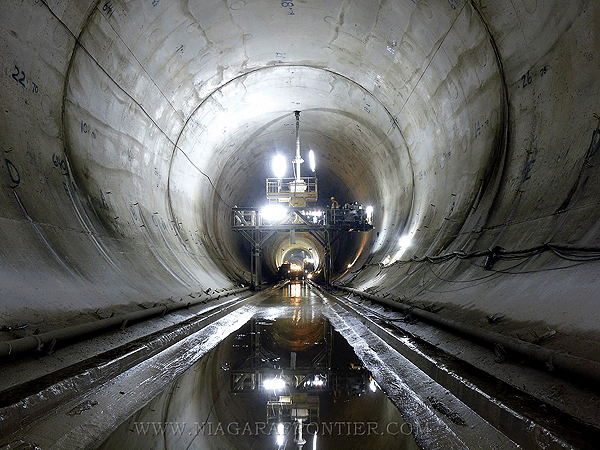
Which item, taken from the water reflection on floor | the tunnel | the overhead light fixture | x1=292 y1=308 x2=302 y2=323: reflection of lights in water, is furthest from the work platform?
the overhead light fixture

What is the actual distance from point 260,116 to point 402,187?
5.65 m

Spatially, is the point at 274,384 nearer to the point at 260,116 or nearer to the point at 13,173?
the point at 13,173

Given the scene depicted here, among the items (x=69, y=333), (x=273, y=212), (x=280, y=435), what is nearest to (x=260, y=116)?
(x=273, y=212)

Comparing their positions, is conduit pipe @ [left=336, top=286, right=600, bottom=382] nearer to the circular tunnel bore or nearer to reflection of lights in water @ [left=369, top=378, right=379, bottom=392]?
reflection of lights in water @ [left=369, top=378, right=379, bottom=392]

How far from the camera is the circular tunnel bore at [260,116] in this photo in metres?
6.86

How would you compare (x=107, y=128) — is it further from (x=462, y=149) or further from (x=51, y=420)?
(x=462, y=149)

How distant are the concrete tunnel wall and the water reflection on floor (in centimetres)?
180

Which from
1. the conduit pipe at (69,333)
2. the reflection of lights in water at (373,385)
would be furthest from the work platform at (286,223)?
the reflection of lights in water at (373,385)

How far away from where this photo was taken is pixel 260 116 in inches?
548

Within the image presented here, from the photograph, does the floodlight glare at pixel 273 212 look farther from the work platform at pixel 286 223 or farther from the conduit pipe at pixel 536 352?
the conduit pipe at pixel 536 352

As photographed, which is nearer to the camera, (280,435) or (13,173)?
(280,435)

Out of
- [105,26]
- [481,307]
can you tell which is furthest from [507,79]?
[105,26]

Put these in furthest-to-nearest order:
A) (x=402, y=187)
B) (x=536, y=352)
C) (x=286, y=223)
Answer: (x=286, y=223) < (x=402, y=187) < (x=536, y=352)

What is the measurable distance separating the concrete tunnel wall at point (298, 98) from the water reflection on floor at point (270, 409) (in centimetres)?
180
